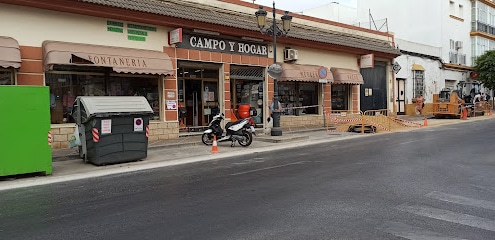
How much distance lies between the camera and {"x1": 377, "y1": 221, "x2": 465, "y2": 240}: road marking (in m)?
4.21

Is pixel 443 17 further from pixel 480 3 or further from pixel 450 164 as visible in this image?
pixel 450 164

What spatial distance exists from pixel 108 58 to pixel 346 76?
44.2 feet

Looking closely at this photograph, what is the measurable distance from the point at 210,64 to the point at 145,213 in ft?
38.8

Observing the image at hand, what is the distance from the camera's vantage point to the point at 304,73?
19500mm

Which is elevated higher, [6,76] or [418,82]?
[418,82]

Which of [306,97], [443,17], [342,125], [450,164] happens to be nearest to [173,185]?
[450,164]

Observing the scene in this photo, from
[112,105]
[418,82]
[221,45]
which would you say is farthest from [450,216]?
[418,82]

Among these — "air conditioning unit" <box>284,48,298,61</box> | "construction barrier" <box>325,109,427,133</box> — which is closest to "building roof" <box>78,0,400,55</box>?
"air conditioning unit" <box>284,48,298,61</box>

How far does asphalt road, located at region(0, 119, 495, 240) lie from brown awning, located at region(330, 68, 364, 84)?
12245 mm

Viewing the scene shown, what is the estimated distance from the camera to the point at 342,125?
62.7ft

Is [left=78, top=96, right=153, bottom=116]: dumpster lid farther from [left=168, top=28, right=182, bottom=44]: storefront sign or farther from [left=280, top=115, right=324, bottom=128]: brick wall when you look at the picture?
[left=280, top=115, right=324, bottom=128]: brick wall

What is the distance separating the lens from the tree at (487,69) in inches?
1332

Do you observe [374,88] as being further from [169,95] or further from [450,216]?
[450,216]

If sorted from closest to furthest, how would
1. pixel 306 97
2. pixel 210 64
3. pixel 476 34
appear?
pixel 210 64, pixel 306 97, pixel 476 34
